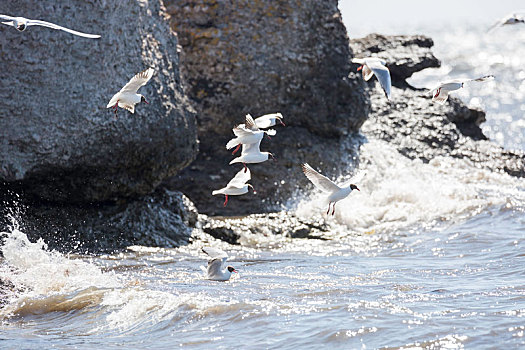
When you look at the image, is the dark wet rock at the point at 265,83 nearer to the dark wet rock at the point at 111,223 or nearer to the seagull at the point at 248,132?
the dark wet rock at the point at 111,223

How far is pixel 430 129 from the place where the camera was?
1392 centimetres

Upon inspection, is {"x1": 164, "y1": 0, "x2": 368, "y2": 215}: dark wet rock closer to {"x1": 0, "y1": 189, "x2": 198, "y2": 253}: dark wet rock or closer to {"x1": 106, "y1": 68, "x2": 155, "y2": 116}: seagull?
{"x1": 0, "y1": 189, "x2": 198, "y2": 253}: dark wet rock

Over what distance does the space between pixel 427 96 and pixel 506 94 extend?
12.8 meters

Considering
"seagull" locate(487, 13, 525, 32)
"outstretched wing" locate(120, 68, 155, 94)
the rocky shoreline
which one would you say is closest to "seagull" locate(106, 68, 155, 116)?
"outstretched wing" locate(120, 68, 155, 94)

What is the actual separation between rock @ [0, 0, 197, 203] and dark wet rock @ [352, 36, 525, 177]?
543 centimetres

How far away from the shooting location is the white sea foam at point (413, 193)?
1054cm

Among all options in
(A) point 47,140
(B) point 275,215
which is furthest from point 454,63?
(A) point 47,140

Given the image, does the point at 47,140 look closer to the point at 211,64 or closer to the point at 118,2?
the point at 118,2

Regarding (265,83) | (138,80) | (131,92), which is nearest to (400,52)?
(265,83)

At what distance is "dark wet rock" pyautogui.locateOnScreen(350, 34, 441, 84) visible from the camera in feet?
48.7

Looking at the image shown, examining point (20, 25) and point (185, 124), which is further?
point (185, 124)

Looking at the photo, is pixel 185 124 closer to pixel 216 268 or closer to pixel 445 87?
pixel 216 268

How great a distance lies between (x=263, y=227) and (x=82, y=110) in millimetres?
2518

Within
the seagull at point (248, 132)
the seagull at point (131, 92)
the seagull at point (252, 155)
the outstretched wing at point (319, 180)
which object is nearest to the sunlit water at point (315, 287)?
the outstretched wing at point (319, 180)
